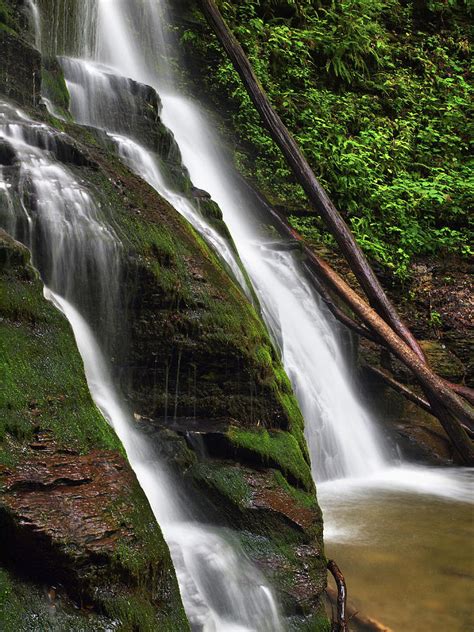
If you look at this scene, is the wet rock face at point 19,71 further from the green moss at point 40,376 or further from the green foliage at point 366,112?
the green foliage at point 366,112

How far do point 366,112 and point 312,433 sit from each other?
7250mm

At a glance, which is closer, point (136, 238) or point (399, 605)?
point (399, 605)

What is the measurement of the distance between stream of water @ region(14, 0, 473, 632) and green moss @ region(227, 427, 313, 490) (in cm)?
61

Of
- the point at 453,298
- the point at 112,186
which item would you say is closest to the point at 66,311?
the point at 112,186

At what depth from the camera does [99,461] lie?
9.16ft

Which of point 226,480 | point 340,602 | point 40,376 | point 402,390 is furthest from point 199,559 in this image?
point 402,390

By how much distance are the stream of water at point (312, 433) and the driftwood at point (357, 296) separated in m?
0.31

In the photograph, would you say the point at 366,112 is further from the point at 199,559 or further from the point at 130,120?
the point at 199,559

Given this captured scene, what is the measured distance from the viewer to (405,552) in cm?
454

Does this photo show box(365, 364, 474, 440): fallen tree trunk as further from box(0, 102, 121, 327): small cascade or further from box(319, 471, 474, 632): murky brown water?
box(0, 102, 121, 327): small cascade

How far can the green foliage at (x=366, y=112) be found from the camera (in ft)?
34.0

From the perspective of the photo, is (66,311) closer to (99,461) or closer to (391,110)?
(99,461)

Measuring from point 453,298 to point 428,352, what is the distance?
1.22 metres

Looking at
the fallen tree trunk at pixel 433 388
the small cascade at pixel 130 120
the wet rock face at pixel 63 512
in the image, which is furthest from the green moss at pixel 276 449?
the fallen tree trunk at pixel 433 388
